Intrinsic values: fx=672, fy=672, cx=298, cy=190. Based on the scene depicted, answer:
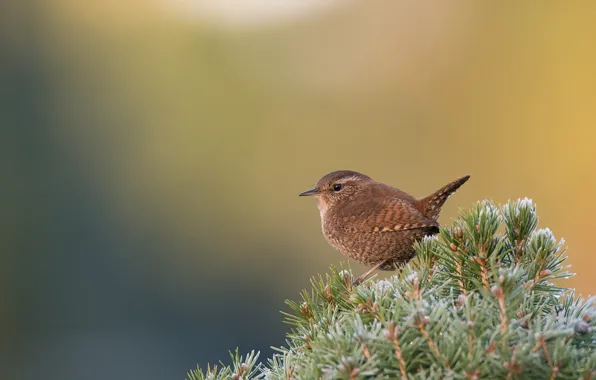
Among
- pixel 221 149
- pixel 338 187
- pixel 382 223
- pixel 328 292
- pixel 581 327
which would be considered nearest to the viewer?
pixel 581 327

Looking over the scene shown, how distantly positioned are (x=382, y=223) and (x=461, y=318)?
1.58 metres

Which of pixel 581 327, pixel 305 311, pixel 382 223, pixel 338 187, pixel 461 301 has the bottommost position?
pixel 581 327

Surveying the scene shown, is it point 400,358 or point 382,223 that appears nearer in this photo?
point 400,358

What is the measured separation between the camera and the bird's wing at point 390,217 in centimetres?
288

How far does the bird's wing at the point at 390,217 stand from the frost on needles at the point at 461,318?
112 centimetres

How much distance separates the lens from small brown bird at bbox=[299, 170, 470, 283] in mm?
2898

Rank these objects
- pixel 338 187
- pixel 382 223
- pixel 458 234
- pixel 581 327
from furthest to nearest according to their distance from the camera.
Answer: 1. pixel 338 187
2. pixel 382 223
3. pixel 458 234
4. pixel 581 327

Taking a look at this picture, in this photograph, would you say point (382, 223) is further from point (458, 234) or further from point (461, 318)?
point (461, 318)

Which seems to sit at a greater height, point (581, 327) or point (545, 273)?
point (545, 273)

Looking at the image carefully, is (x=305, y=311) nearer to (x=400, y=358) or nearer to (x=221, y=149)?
(x=400, y=358)

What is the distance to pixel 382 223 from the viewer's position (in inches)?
117

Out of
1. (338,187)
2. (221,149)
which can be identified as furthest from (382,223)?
(221,149)

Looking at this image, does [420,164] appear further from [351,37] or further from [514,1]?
[351,37]

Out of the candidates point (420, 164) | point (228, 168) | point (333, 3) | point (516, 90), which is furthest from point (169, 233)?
point (333, 3)
